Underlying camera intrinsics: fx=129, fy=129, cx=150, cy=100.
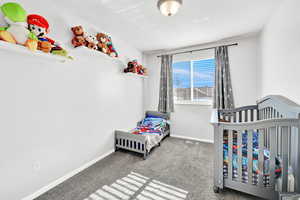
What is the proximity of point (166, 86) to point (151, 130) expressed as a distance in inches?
48.5

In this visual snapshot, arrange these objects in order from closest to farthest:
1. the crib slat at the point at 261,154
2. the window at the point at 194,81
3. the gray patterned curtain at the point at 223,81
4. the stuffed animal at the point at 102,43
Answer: the crib slat at the point at 261,154
the stuffed animal at the point at 102,43
the gray patterned curtain at the point at 223,81
the window at the point at 194,81

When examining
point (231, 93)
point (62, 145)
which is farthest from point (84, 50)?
point (231, 93)

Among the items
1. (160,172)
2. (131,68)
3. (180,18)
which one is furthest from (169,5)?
(160,172)

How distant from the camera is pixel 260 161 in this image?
50.4 inches

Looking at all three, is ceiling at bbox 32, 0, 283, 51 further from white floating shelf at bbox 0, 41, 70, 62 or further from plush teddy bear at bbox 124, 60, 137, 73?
white floating shelf at bbox 0, 41, 70, 62

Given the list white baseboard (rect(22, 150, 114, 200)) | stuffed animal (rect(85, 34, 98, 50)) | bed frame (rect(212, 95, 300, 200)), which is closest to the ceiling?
stuffed animal (rect(85, 34, 98, 50))

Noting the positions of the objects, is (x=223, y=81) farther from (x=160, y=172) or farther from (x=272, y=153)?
(x=160, y=172)

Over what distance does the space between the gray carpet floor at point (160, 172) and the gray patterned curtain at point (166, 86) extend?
3.56 ft

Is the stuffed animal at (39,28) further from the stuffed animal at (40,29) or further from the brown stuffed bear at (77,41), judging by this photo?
the brown stuffed bear at (77,41)

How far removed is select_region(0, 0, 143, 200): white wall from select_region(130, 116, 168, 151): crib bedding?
738 millimetres

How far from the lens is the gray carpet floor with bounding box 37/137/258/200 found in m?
1.52

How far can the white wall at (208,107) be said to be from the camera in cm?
270

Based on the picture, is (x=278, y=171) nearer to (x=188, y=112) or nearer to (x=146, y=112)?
(x=188, y=112)

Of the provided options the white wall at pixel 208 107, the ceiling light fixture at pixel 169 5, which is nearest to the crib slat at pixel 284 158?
the ceiling light fixture at pixel 169 5
